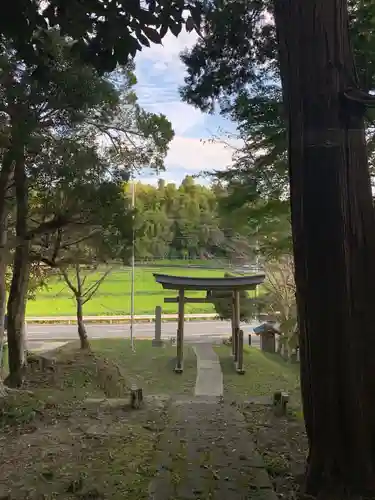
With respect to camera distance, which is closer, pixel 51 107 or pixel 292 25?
pixel 292 25

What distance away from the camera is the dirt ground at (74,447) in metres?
2.45

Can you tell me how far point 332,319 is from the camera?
82.9 inches

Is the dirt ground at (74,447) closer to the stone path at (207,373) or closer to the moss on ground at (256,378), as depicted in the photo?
the stone path at (207,373)

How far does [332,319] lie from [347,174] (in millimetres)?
622

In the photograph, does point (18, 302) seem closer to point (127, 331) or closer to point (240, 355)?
point (240, 355)

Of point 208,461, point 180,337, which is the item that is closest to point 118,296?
point 180,337

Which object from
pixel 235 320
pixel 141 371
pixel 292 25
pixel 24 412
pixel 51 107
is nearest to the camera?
pixel 292 25

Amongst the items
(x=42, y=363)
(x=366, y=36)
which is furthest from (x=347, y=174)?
(x=42, y=363)

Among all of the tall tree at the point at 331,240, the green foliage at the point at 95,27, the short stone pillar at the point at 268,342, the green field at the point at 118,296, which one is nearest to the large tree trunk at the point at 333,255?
the tall tree at the point at 331,240

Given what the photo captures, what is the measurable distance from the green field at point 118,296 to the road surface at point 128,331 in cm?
67

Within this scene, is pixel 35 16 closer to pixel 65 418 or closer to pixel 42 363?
pixel 65 418

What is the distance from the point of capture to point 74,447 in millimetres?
3225

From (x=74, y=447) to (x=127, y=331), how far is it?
11992 mm

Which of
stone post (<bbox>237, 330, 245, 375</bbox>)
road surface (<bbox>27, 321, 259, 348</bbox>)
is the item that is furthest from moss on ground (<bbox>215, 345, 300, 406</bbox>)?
road surface (<bbox>27, 321, 259, 348</bbox>)
